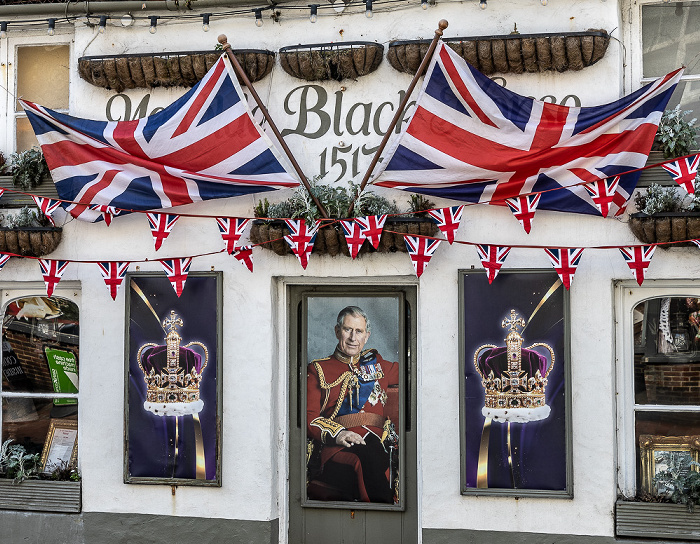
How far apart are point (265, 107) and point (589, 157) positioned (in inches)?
109

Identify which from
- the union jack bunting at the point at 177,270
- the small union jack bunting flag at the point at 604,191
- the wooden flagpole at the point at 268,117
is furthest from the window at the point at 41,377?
the small union jack bunting flag at the point at 604,191

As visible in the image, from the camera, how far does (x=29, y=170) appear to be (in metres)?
7.96

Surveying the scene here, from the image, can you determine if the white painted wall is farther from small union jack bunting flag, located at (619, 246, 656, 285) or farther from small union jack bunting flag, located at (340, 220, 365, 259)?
small union jack bunting flag, located at (340, 220, 365, 259)

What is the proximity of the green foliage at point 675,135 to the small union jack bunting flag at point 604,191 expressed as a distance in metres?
0.53

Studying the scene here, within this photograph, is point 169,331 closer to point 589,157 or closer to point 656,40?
point 589,157

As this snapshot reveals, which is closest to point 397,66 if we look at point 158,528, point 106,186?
point 106,186

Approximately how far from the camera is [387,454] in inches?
300

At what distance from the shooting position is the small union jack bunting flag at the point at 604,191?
6762 mm

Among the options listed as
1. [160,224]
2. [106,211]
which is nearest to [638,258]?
[160,224]

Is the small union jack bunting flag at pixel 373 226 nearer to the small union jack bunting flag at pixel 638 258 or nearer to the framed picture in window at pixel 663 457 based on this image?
the small union jack bunting flag at pixel 638 258

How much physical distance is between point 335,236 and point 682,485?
343 cm

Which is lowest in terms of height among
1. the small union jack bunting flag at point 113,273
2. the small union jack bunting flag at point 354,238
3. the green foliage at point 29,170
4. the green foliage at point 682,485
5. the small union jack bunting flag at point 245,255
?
the green foliage at point 682,485

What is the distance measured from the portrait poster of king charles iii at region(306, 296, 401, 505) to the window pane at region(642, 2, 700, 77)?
3024mm

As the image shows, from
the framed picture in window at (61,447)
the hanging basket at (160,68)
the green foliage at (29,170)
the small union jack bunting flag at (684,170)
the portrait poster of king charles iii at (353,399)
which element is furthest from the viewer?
the framed picture in window at (61,447)
